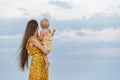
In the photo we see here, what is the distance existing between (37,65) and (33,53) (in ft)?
1.10

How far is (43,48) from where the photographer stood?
372 inches

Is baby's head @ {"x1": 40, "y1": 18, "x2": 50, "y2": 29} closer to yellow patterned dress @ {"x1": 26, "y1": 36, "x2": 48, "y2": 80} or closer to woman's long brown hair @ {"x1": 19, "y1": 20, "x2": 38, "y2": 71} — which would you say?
woman's long brown hair @ {"x1": 19, "y1": 20, "x2": 38, "y2": 71}

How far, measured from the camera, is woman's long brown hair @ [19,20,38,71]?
9.38 m

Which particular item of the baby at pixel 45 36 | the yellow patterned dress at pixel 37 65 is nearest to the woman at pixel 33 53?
the yellow patterned dress at pixel 37 65

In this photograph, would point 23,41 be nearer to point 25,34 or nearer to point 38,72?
point 25,34

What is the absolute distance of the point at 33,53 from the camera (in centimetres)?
966

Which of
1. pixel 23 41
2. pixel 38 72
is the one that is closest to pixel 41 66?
pixel 38 72

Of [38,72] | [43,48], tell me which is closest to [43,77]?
[38,72]

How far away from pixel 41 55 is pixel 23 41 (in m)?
0.59

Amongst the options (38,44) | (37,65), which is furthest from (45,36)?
(37,65)

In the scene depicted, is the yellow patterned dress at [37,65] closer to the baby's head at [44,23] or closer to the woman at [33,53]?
the woman at [33,53]

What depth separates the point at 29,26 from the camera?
9.38 m

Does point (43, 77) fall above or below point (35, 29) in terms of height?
below

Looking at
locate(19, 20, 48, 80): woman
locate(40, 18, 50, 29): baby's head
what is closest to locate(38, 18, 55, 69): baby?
locate(40, 18, 50, 29): baby's head
